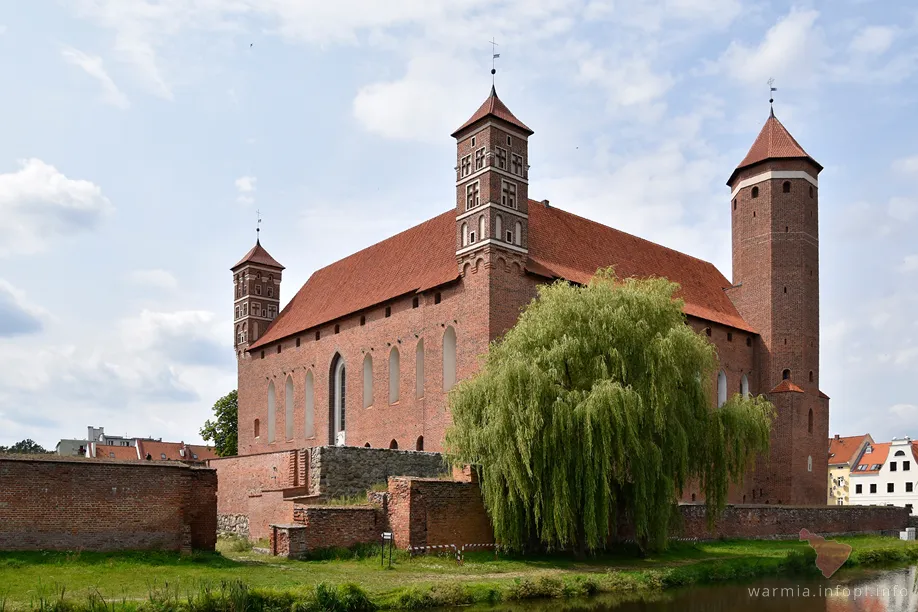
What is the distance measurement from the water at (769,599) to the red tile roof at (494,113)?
1659 centimetres

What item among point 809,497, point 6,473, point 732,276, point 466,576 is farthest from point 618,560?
point 732,276

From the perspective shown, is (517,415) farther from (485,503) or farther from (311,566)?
(311,566)

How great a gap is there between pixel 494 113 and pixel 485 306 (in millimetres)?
6452

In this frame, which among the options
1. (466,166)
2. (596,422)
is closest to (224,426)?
(466,166)

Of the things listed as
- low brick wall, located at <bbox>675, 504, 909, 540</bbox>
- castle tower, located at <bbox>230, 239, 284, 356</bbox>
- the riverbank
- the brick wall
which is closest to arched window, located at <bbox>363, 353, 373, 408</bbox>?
castle tower, located at <bbox>230, 239, 284, 356</bbox>

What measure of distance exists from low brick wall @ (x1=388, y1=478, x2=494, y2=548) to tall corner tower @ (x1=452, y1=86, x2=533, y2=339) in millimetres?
8135

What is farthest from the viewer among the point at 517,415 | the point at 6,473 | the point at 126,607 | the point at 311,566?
the point at 517,415

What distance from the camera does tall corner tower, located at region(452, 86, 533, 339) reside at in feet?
98.3

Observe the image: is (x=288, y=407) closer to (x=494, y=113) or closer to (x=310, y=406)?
(x=310, y=406)

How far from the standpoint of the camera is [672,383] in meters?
22.1

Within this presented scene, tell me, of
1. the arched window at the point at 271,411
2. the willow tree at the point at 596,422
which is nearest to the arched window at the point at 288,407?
the arched window at the point at 271,411

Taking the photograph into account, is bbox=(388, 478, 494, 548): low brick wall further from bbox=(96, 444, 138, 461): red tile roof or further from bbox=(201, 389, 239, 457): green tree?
bbox=(96, 444, 138, 461): red tile roof

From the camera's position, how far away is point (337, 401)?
3778 cm

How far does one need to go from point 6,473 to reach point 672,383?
14.3 m
